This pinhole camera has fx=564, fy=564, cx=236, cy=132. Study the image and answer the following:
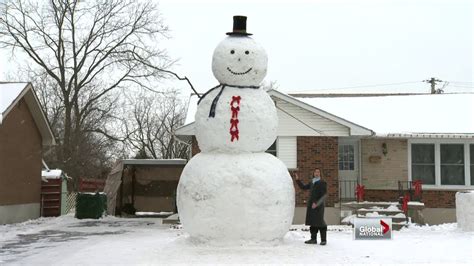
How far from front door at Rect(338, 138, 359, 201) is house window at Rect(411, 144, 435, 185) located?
185 cm

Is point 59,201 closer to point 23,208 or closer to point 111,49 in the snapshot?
point 23,208

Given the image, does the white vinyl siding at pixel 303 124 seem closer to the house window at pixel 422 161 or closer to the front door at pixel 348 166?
the front door at pixel 348 166

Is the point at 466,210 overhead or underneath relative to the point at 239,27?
underneath

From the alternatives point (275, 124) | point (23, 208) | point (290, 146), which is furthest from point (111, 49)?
point (275, 124)

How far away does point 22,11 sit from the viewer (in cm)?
3192

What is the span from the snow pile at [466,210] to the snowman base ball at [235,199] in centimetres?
622

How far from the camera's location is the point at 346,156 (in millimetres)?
19422

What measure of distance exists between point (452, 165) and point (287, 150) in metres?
5.48

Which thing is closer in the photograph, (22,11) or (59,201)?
(59,201)

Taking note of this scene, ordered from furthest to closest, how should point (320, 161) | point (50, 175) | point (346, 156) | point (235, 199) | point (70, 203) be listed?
1. point (70, 203)
2. point (50, 175)
3. point (346, 156)
4. point (320, 161)
5. point (235, 199)

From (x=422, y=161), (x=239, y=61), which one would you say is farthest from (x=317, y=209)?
(x=422, y=161)

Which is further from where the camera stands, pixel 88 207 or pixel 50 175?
pixel 50 175

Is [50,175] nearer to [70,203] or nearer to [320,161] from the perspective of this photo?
[70,203]

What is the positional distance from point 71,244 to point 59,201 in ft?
33.6
